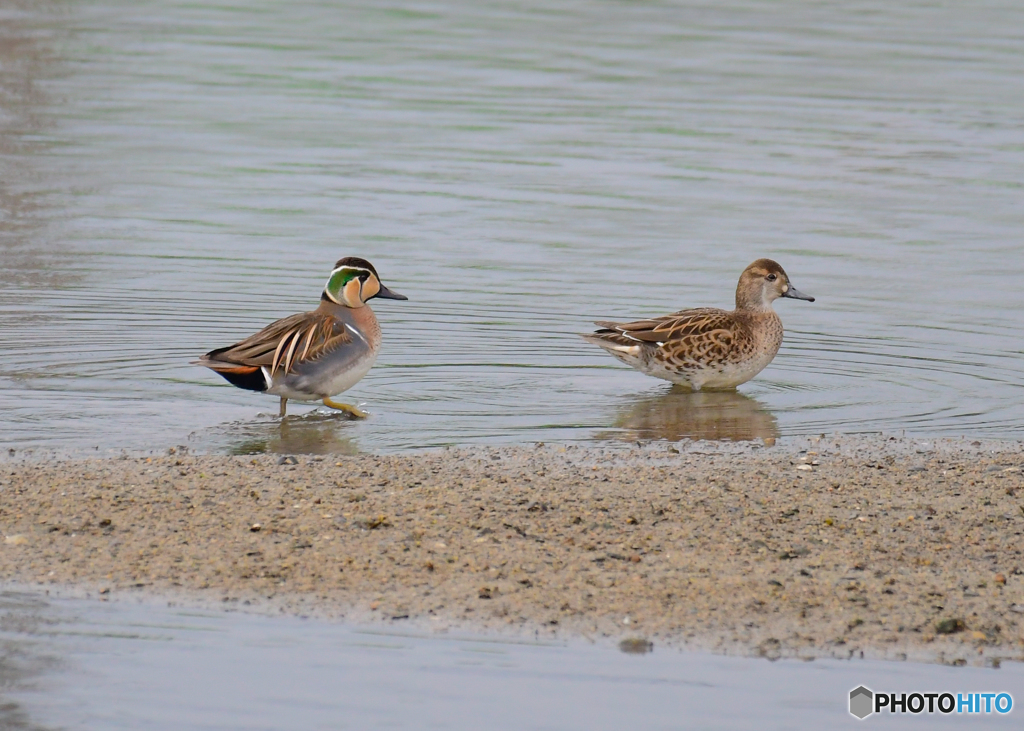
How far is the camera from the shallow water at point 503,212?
1001 cm

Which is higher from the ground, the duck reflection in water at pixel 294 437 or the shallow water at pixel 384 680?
the duck reflection in water at pixel 294 437

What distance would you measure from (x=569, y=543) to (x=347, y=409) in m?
3.06

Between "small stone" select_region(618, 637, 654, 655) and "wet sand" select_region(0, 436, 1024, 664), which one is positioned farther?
"wet sand" select_region(0, 436, 1024, 664)

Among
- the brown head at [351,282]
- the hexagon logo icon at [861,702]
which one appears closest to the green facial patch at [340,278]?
the brown head at [351,282]

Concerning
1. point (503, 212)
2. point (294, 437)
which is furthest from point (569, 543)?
point (503, 212)

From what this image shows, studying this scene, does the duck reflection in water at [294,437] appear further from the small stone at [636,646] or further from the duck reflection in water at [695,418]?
the small stone at [636,646]

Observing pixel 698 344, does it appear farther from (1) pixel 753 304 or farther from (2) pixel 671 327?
(1) pixel 753 304

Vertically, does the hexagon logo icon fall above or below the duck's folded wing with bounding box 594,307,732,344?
below

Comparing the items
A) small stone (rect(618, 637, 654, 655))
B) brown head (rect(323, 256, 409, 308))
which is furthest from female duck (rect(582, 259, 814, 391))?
small stone (rect(618, 637, 654, 655))

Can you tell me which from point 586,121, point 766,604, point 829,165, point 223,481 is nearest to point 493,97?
point 586,121

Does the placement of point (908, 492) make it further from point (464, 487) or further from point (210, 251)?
point (210, 251)

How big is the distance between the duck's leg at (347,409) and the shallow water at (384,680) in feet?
11.7

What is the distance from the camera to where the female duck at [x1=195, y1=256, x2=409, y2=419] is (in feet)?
31.0

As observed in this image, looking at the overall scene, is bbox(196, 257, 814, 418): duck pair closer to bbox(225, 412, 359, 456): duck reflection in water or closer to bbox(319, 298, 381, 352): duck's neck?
bbox(319, 298, 381, 352): duck's neck
